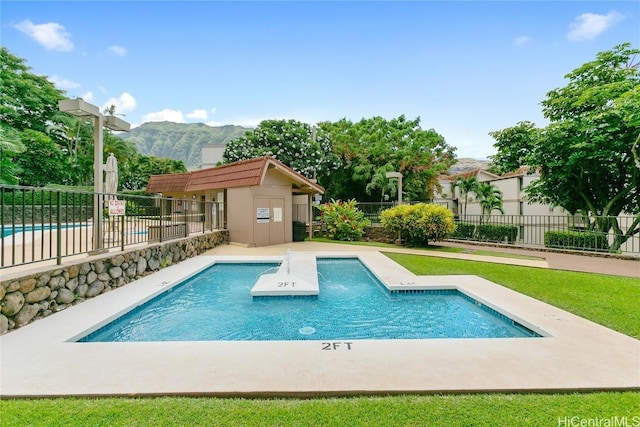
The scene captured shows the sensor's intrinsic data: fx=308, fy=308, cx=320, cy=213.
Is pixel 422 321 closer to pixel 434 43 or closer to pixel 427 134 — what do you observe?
pixel 434 43

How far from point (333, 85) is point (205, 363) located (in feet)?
57.8

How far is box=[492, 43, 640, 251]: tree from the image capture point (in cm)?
1170

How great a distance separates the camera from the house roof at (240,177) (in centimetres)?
1280

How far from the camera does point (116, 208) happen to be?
6.55m

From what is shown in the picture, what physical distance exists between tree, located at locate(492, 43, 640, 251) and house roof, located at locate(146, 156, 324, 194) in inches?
392

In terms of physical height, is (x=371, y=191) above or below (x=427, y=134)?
below

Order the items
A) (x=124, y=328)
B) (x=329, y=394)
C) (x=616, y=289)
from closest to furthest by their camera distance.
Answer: (x=329, y=394)
(x=124, y=328)
(x=616, y=289)

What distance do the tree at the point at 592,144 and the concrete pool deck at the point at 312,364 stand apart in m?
11.1

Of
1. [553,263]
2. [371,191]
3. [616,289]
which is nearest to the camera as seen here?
[616,289]

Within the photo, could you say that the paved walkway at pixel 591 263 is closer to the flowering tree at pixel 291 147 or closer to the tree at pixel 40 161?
the flowering tree at pixel 291 147

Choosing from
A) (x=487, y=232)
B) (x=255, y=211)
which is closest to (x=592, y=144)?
(x=487, y=232)

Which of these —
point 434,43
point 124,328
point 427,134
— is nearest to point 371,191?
point 427,134

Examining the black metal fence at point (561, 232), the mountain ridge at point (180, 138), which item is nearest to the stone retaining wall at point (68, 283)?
the black metal fence at point (561, 232)

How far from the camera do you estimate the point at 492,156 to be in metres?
15.8
